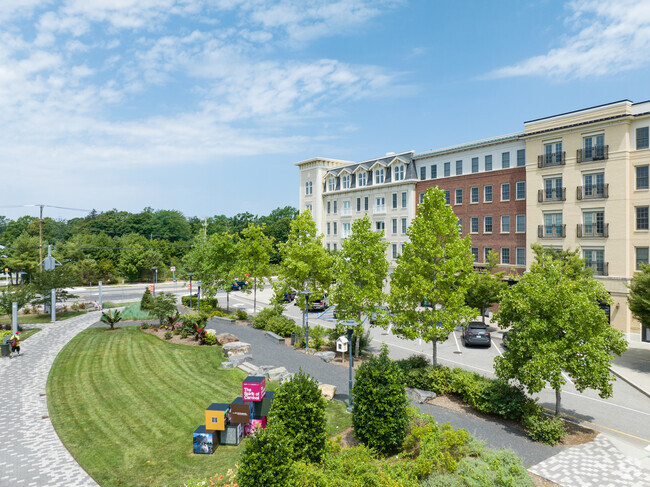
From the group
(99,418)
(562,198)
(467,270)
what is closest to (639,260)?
(562,198)

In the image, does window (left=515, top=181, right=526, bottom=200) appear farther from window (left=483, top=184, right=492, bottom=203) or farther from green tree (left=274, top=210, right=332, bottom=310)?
green tree (left=274, top=210, right=332, bottom=310)

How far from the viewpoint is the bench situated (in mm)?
27425

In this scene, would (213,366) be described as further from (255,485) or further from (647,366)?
(647,366)

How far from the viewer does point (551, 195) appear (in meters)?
34.9

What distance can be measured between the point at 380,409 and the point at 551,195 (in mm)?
29619

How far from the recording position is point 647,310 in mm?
22484

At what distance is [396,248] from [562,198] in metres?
19.8

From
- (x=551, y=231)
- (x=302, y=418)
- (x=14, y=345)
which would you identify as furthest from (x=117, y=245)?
(x=302, y=418)

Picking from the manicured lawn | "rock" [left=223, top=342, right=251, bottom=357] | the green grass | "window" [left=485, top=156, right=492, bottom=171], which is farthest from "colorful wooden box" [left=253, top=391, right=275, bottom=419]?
"window" [left=485, top=156, right=492, bottom=171]

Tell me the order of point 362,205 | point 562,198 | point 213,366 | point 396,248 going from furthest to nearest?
1. point 362,205
2. point 396,248
3. point 562,198
4. point 213,366

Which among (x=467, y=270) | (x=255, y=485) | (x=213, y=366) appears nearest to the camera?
(x=255, y=485)

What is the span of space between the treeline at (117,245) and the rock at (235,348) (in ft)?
39.0

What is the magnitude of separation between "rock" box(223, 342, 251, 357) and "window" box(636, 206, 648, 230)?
28834mm

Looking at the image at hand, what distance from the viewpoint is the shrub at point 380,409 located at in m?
12.6
